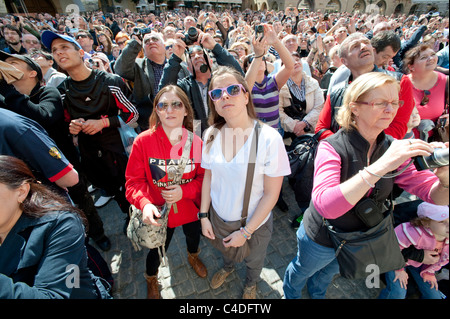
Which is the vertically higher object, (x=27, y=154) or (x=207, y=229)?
(x=27, y=154)

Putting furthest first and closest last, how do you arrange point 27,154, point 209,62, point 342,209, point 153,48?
point 153,48 → point 209,62 → point 27,154 → point 342,209

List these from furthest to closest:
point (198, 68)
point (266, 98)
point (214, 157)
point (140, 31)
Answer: point (140, 31)
point (266, 98)
point (198, 68)
point (214, 157)

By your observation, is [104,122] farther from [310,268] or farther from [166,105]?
[310,268]

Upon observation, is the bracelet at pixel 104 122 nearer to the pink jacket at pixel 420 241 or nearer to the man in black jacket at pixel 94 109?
the man in black jacket at pixel 94 109

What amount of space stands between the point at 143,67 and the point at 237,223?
3.06 metres

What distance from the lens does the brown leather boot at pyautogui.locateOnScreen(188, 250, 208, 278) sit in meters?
2.60

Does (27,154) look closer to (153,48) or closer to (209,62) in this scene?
(209,62)

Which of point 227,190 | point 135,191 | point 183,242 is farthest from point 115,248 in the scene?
point 227,190

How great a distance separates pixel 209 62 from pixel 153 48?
1177mm

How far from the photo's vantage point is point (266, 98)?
3035mm

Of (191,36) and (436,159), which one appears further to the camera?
(191,36)

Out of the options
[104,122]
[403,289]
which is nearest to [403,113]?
[403,289]

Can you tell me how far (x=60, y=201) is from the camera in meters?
1.56

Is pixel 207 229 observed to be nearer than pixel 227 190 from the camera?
No
